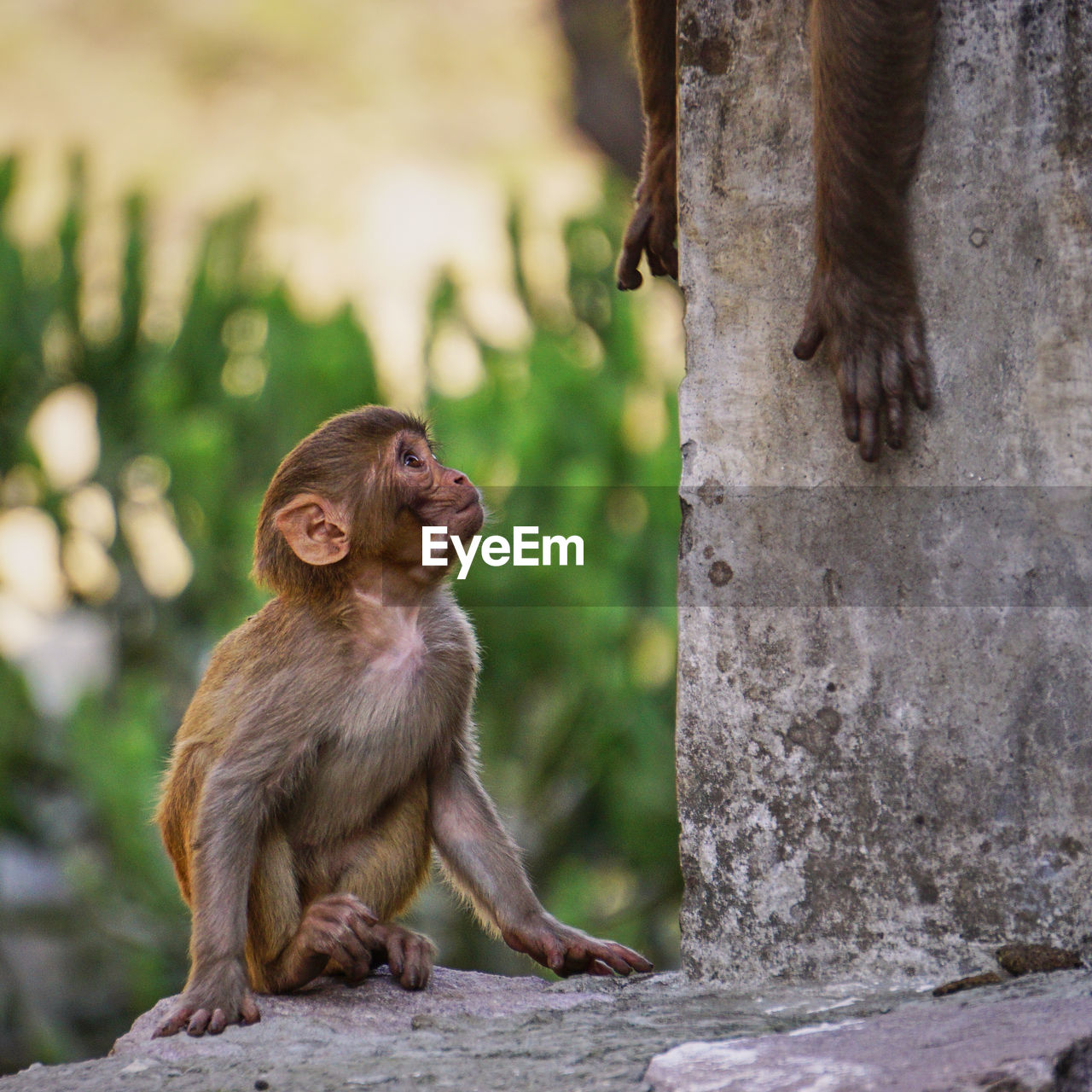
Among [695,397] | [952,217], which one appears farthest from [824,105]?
[695,397]

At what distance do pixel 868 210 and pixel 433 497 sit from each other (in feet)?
3.82

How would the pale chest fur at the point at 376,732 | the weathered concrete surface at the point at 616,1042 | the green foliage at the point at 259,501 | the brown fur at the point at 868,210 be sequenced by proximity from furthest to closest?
1. the green foliage at the point at 259,501
2. the pale chest fur at the point at 376,732
3. the brown fur at the point at 868,210
4. the weathered concrete surface at the point at 616,1042

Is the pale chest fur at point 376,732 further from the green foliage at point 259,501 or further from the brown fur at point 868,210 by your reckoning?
the green foliage at point 259,501

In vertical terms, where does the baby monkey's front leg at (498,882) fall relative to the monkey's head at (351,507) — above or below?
below

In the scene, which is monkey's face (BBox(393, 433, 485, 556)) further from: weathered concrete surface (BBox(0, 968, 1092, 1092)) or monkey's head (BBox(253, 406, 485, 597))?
weathered concrete surface (BBox(0, 968, 1092, 1092))

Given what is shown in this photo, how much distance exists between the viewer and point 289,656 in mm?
3773

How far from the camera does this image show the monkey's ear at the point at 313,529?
12.5 ft

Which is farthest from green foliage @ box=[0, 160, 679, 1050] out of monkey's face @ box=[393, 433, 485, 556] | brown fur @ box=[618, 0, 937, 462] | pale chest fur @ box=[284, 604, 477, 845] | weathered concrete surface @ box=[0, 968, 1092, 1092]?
brown fur @ box=[618, 0, 937, 462]

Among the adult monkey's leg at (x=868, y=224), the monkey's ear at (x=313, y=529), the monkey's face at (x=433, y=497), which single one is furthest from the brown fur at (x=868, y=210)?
the monkey's ear at (x=313, y=529)

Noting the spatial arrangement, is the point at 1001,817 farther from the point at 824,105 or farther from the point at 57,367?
the point at 57,367

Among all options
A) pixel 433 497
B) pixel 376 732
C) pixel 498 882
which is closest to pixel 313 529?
pixel 433 497

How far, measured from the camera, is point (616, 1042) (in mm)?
3213

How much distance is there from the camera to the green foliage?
9.28 metres

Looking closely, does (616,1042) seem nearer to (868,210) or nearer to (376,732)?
(376,732)
